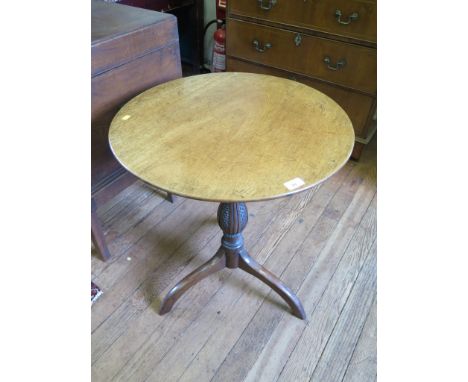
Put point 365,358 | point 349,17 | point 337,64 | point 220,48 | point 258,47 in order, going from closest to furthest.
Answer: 1. point 365,358
2. point 349,17
3. point 337,64
4. point 258,47
5. point 220,48

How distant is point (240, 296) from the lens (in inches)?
52.1

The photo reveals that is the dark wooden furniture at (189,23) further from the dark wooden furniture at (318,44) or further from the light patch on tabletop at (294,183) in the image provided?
the light patch on tabletop at (294,183)

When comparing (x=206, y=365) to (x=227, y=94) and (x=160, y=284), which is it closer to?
(x=160, y=284)

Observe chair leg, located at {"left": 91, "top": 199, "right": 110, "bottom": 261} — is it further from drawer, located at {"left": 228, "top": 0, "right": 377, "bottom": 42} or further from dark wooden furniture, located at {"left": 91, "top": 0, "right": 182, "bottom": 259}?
drawer, located at {"left": 228, "top": 0, "right": 377, "bottom": 42}

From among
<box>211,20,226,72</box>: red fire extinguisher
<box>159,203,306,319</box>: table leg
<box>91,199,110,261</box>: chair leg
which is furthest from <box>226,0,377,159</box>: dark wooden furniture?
<box>91,199,110,261</box>: chair leg

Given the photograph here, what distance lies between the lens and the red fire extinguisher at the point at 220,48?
2.36 m

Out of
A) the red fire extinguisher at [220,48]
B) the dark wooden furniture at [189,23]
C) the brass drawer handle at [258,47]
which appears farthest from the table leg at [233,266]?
the dark wooden furniture at [189,23]

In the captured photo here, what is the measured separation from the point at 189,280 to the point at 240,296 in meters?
0.23

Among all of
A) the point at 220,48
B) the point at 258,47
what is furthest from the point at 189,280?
the point at 220,48

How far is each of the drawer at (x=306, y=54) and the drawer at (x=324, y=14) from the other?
5cm

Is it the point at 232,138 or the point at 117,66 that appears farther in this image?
the point at 117,66

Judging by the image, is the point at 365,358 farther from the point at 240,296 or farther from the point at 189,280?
the point at 189,280

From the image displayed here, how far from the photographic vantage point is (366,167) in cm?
201

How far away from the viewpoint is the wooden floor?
112cm
